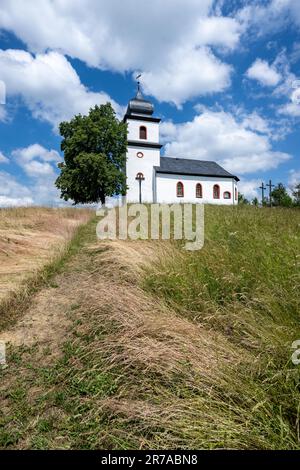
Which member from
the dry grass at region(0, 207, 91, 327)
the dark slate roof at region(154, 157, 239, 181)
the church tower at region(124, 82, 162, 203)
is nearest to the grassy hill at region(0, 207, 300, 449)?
the dry grass at region(0, 207, 91, 327)

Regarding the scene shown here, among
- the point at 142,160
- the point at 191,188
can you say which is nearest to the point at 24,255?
the point at 142,160

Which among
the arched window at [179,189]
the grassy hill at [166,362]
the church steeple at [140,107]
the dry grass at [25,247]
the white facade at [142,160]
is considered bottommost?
the grassy hill at [166,362]

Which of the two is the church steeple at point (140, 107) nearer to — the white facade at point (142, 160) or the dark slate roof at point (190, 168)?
the white facade at point (142, 160)

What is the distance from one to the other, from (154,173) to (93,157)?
13.4m

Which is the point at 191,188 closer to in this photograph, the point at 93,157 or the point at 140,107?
the point at 140,107

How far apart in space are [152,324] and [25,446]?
1.18 meters

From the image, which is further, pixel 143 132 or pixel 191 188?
pixel 191 188

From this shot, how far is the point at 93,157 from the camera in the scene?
26953mm

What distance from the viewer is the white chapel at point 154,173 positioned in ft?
124

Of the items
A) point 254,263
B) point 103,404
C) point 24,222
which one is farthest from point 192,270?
point 24,222

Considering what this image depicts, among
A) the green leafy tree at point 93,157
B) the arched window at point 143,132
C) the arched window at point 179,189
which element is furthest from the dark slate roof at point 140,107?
the arched window at point 179,189

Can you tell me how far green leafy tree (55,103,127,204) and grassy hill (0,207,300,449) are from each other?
25.3 metres

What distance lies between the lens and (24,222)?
32.5 feet

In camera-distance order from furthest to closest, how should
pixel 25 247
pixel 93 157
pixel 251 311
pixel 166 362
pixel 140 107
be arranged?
pixel 140 107, pixel 93 157, pixel 25 247, pixel 251 311, pixel 166 362
